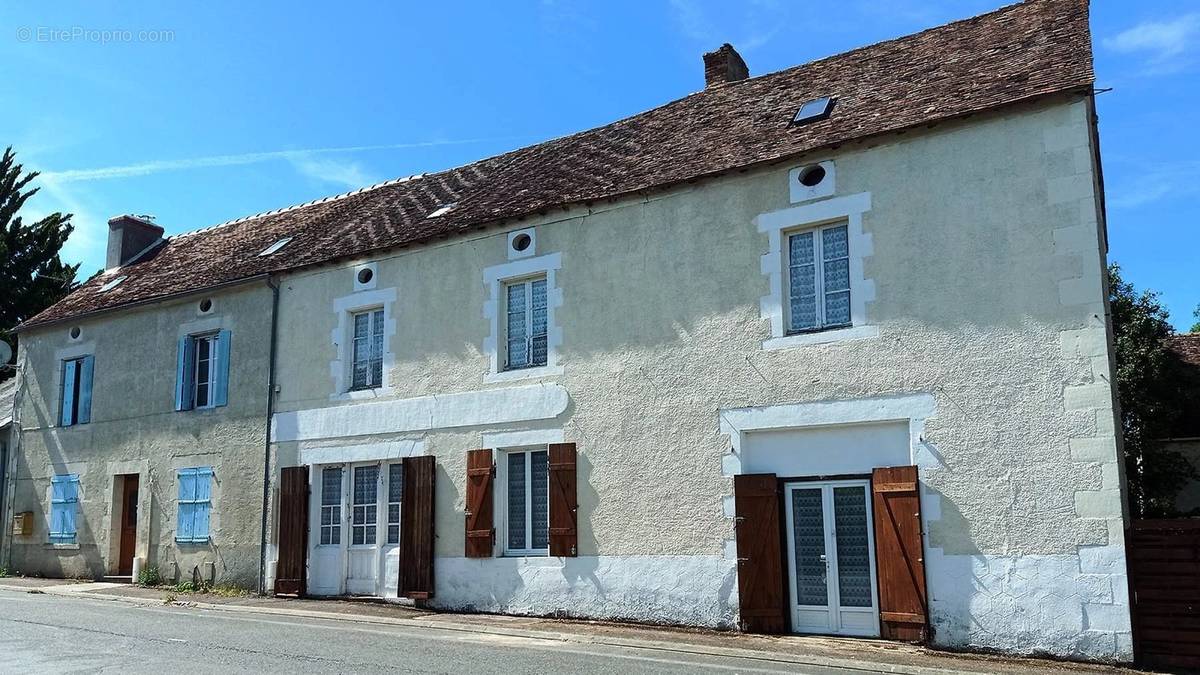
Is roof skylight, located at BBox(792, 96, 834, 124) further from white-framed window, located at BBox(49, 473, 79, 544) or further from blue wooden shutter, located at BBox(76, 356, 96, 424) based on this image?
white-framed window, located at BBox(49, 473, 79, 544)

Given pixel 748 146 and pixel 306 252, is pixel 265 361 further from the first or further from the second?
pixel 748 146

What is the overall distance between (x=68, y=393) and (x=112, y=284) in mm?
2500

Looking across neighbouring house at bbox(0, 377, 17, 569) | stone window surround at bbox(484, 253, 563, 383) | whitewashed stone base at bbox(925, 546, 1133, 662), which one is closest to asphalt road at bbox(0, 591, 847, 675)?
whitewashed stone base at bbox(925, 546, 1133, 662)

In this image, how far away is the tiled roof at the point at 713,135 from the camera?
10789mm

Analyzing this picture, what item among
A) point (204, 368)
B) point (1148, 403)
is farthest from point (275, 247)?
point (1148, 403)

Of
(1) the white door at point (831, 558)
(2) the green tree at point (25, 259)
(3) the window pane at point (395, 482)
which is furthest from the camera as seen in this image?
(2) the green tree at point (25, 259)

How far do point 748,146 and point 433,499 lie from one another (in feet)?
20.3

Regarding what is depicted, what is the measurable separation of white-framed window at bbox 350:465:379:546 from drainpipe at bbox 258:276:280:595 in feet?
5.75

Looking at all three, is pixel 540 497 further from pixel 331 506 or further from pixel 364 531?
pixel 331 506

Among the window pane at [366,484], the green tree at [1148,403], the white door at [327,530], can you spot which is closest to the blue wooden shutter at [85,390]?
the white door at [327,530]

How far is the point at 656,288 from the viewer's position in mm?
12008

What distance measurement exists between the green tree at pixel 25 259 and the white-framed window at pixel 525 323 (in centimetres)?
2222

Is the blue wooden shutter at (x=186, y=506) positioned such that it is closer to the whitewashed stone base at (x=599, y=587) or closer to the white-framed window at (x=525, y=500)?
the whitewashed stone base at (x=599, y=587)

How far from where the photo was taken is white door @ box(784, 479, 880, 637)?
10.1m
